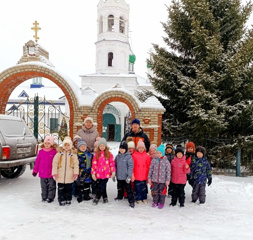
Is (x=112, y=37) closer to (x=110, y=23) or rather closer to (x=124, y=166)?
(x=110, y=23)

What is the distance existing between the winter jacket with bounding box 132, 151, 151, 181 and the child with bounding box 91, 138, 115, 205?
464 millimetres

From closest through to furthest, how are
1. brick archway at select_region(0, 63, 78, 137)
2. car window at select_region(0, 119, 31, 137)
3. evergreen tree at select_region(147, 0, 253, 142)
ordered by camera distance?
1. car window at select_region(0, 119, 31, 137)
2. evergreen tree at select_region(147, 0, 253, 142)
3. brick archway at select_region(0, 63, 78, 137)

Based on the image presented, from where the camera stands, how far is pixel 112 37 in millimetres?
20078

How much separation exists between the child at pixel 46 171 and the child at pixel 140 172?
162 cm

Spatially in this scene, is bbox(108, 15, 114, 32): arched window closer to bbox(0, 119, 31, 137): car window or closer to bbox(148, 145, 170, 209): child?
bbox(0, 119, 31, 137): car window

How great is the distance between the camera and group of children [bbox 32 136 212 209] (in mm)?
4801

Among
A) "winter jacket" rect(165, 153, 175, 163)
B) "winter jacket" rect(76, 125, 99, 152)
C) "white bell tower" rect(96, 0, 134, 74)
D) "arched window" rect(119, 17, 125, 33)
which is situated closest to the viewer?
"winter jacket" rect(165, 153, 175, 163)

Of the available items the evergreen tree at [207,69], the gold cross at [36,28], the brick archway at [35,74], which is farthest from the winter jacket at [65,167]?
the gold cross at [36,28]

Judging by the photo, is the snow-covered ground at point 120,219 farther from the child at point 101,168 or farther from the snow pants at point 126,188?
the child at point 101,168

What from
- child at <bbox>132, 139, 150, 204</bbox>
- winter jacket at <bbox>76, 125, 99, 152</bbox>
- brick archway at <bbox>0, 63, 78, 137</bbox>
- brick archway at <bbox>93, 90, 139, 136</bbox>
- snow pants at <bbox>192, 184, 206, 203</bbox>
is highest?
brick archway at <bbox>0, 63, 78, 137</bbox>

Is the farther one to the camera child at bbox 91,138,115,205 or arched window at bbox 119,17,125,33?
arched window at bbox 119,17,125,33

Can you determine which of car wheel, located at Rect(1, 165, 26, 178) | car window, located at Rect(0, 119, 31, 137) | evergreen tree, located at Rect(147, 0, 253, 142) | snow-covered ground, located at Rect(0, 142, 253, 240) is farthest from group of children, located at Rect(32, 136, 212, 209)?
evergreen tree, located at Rect(147, 0, 253, 142)

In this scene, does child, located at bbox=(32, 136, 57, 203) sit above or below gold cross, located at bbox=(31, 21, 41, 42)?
below

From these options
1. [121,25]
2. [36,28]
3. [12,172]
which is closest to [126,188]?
[12,172]
